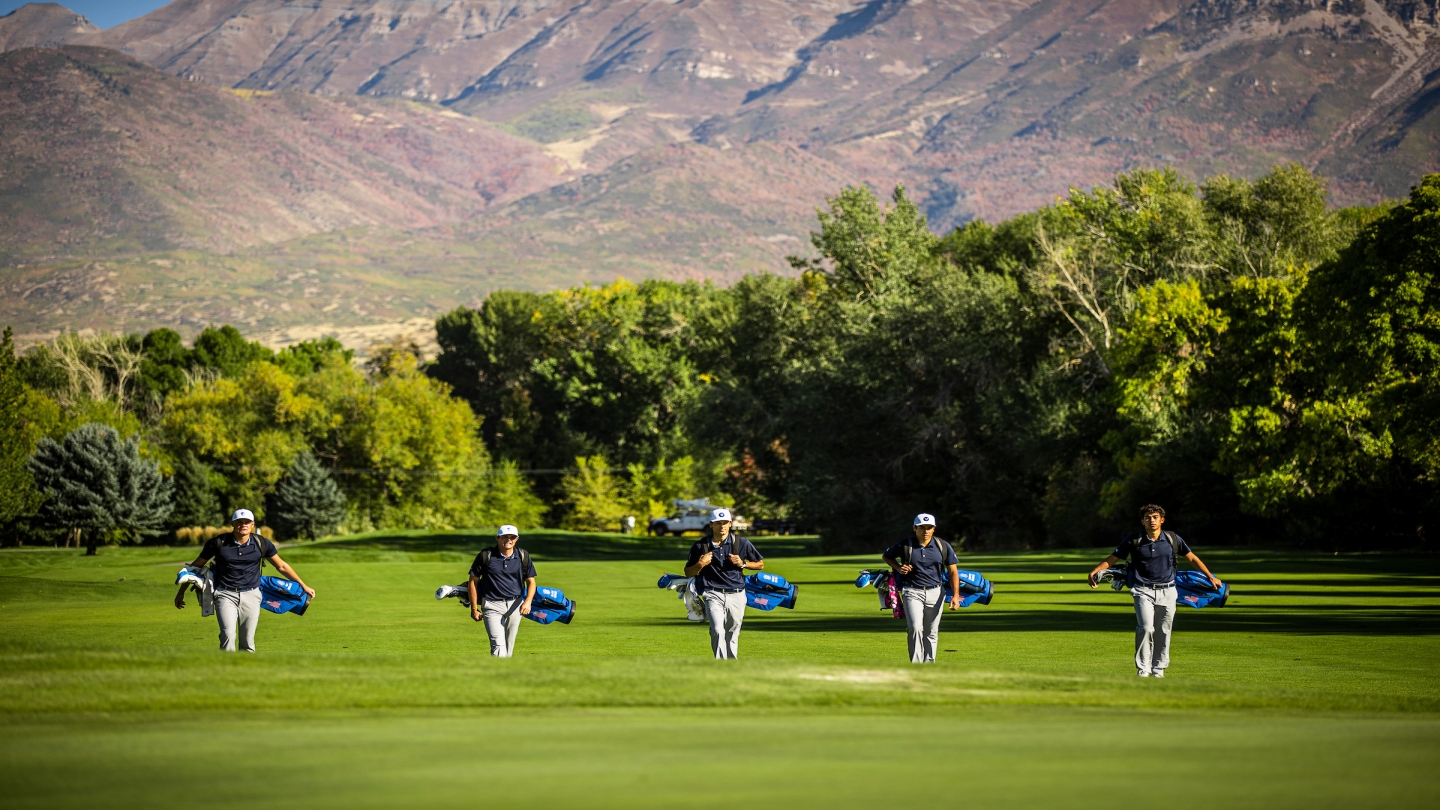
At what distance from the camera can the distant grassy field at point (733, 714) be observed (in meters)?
9.23

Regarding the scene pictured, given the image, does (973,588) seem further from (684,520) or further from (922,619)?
(684,520)

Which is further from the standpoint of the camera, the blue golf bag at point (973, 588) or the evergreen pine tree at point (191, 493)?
the evergreen pine tree at point (191, 493)

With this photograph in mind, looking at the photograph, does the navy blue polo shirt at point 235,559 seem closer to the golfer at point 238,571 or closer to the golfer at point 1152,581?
the golfer at point 238,571

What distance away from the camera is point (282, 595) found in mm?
19828

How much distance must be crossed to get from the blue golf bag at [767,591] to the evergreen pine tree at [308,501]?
76019 millimetres

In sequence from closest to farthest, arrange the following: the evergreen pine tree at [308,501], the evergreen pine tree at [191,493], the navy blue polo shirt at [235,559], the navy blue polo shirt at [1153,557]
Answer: the navy blue polo shirt at [1153,557] → the navy blue polo shirt at [235,559] → the evergreen pine tree at [308,501] → the evergreen pine tree at [191,493]

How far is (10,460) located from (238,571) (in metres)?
43.7

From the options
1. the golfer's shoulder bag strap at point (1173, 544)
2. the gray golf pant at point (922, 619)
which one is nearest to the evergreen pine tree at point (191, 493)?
the gray golf pant at point (922, 619)

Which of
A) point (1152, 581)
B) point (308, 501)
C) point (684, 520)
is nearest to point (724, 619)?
point (1152, 581)

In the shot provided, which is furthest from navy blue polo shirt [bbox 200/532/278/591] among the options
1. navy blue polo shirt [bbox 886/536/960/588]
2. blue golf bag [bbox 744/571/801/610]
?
navy blue polo shirt [bbox 886/536/960/588]

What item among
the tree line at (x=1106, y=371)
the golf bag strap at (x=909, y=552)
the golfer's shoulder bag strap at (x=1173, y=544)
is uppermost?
the tree line at (x=1106, y=371)

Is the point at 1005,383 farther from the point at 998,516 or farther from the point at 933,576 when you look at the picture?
the point at 933,576

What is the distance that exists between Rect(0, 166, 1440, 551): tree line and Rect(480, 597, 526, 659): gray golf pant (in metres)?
31.8

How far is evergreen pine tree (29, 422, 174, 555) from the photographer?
2749 inches
